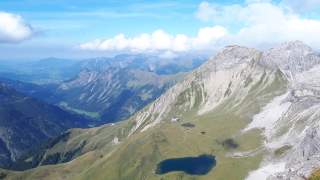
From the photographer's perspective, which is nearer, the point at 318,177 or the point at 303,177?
the point at 318,177

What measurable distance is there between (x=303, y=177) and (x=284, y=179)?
12.6 metres

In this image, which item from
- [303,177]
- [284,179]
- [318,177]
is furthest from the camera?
[284,179]

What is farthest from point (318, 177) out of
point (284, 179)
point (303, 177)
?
point (284, 179)

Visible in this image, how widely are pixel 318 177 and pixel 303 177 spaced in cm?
1956

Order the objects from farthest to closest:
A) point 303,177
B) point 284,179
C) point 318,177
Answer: point 284,179, point 303,177, point 318,177

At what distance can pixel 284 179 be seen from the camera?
19138 centimetres

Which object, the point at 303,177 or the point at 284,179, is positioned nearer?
the point at 303,177

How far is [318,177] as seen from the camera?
160 m

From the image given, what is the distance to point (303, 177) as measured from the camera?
17975cm

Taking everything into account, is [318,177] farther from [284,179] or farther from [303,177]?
[284,179]

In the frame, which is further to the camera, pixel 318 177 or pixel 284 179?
pixel 284 179
